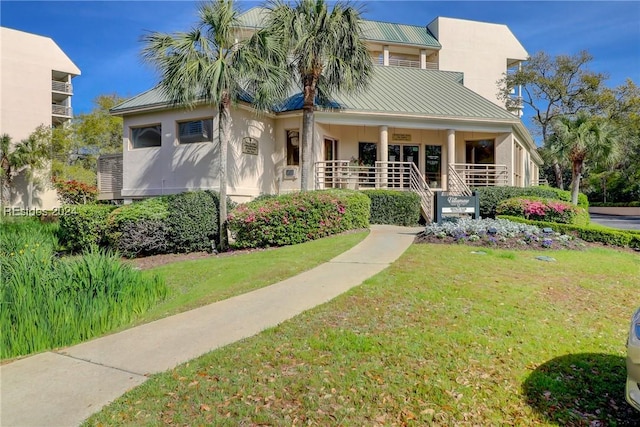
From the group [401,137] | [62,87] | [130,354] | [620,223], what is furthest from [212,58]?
[62,87]

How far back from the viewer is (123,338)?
193 inches

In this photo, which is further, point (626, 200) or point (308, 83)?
point (626, 200)

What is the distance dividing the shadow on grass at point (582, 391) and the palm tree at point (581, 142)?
2118 centimetres

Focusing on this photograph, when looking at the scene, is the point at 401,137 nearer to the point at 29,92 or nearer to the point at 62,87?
the point at 29,92

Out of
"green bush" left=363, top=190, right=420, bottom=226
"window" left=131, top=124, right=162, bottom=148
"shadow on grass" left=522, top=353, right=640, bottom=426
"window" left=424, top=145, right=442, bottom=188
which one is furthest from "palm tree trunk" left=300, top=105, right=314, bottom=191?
"shadow on grass" left=522, top=353, right=640, bottom=426

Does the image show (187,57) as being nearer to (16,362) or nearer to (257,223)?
(257,223)

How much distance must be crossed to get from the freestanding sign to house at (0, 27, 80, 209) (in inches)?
1197

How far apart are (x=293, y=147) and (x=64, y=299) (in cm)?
1401

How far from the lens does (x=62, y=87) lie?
41219mm

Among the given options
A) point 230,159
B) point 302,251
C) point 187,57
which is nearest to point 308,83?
point 230,159

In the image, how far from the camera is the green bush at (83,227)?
12.5m

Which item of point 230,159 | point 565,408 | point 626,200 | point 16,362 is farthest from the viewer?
point 626,200

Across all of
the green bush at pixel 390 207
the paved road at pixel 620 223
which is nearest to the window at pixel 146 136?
the green bush at pixel 390 207

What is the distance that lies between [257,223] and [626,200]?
43.8 meters
